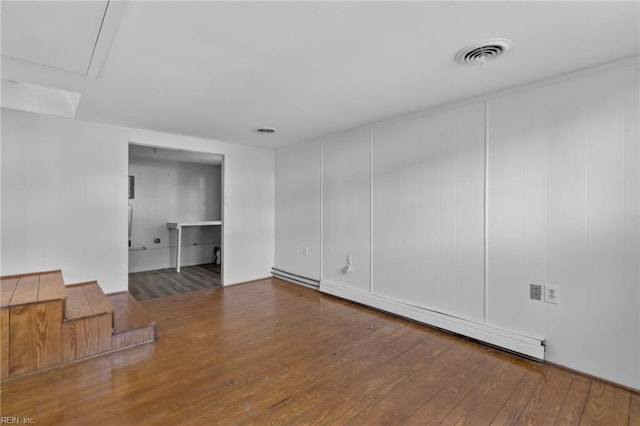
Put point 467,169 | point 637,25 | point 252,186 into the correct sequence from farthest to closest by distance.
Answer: point 252,186, point 467,169, point 637,25

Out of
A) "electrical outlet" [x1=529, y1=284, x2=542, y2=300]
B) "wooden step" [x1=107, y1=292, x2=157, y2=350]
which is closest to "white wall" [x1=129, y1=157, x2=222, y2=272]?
"wooden step" [x1=107, y1=292, x2=157, y2=350]

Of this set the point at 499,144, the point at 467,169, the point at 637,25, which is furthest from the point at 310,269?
the point at 637,25

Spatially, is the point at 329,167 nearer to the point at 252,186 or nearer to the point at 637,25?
the point at 252,186

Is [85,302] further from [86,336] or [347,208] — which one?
[347,208]

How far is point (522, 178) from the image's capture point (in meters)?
2.43

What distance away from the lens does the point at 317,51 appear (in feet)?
6.19

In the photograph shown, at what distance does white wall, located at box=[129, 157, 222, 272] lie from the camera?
5668mm

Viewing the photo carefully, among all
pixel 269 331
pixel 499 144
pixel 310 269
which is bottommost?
pixel 269 331

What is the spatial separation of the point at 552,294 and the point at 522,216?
0.64m

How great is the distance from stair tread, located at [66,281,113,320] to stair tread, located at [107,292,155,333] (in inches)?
8.2

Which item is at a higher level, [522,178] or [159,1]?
[159,1]

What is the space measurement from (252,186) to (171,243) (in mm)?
2429

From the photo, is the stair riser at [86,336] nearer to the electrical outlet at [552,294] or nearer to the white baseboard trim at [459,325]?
the white baseboard trim at [459,325]

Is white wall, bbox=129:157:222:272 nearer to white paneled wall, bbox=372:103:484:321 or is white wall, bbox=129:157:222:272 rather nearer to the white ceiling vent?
white paneled wall, bbox=372:103:484:321
